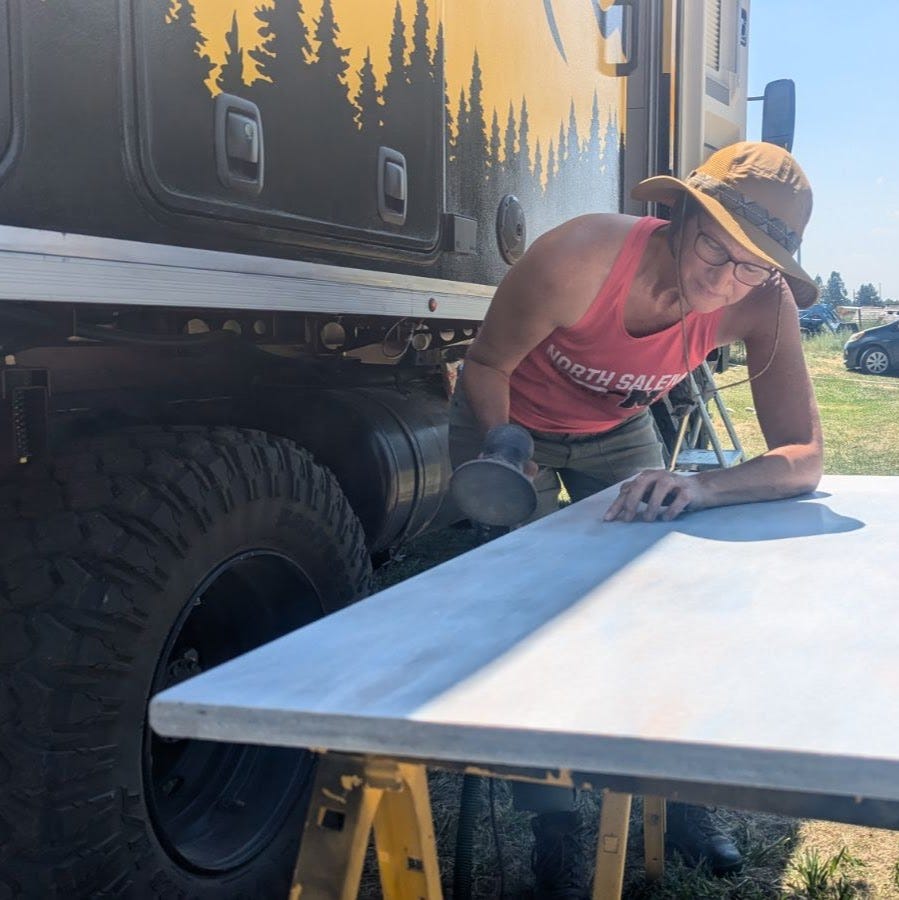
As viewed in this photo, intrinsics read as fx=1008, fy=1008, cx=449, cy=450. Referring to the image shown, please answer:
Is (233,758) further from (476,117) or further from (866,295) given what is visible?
(866,295)

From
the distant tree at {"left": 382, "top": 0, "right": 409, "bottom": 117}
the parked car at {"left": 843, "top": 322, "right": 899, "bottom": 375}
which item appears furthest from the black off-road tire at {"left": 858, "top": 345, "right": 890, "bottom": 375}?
the distant tree at {"left": 382, "top": 0, "right": 409, "bottom": 117}

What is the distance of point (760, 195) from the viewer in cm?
208

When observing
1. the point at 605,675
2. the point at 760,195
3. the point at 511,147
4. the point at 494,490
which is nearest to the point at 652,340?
the point at 760,195

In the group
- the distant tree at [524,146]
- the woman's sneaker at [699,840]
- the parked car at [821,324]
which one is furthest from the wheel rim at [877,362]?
the woman's sneaker at [699,840]

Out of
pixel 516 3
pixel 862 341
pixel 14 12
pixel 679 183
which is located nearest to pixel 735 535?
pixel 679 183

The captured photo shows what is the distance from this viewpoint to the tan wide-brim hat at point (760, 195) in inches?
79.7

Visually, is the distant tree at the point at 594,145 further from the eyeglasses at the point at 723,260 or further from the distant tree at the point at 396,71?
the eyeglasses at the point at 723,260

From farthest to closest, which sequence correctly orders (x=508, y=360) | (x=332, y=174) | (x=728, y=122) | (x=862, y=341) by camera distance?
1. (x=862, y=341)
2. (x=728, y=122)
3. (x=508, y=360)
4. (x=332, y=174)

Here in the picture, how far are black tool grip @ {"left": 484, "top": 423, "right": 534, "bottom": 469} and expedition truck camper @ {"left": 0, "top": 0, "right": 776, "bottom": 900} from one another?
434mm

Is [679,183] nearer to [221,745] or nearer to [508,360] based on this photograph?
[508,360]

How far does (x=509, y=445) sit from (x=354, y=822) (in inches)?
40.4

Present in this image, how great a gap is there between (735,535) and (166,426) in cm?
107

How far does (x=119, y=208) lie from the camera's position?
1537 mm

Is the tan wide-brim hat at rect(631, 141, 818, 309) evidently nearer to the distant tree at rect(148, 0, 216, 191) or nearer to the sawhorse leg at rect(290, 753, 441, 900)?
the distant tree at rect(148, 0, 216, 191)
